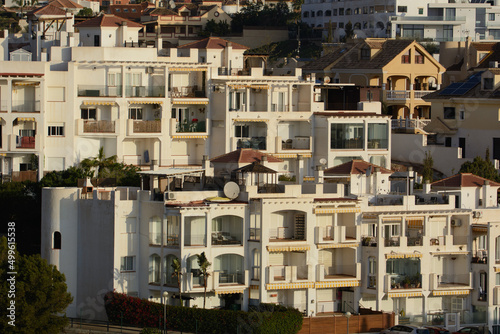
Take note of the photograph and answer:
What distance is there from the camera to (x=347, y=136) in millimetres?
87562

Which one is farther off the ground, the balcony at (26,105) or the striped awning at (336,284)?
the balcony at (26,105)

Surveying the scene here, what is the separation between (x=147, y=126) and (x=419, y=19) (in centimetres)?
5890

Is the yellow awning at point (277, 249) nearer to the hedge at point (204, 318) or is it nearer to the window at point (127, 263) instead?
the hedge at point (204, 318)

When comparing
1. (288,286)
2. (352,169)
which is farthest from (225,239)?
(352,169)

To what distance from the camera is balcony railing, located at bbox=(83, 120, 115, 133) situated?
278ft

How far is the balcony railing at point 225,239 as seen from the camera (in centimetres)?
6781

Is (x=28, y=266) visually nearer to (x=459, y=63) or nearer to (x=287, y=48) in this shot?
(x=459, y=63)

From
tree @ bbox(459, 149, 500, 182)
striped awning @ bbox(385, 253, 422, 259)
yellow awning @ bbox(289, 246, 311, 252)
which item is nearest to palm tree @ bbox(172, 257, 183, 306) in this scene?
yellow awning @ bbox(289, 246, 311, 252)

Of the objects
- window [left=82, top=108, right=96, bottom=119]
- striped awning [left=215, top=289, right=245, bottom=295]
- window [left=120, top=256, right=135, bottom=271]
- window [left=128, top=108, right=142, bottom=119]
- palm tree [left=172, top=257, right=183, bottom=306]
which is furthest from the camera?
window [left=128, top=108, right=142, bottom=119]

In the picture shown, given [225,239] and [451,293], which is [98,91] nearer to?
[225,239]

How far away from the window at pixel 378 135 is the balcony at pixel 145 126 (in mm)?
11967

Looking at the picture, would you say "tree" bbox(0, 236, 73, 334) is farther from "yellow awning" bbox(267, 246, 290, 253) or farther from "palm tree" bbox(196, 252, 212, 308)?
"yellow awning" bbox(267, 246, 290, 253)

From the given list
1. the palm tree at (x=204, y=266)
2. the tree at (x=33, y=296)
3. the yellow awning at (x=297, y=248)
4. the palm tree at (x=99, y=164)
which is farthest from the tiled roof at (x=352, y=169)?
the tree at (x=33, y=296)

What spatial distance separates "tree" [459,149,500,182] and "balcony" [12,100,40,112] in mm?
23865
